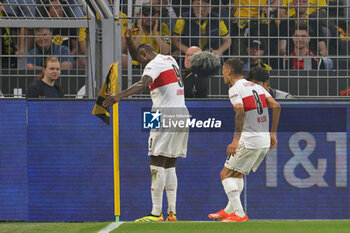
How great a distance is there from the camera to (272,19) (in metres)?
9.76

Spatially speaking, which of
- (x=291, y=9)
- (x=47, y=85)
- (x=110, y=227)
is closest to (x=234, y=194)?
(x=110, y=227)

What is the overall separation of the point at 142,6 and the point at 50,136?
168cm

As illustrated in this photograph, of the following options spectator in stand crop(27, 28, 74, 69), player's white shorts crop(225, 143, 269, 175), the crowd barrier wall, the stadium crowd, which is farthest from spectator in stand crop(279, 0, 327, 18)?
spectator in stand crop(27, 28, 74, 69)

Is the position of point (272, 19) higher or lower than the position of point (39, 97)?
higher

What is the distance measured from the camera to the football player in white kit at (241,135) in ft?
30.5

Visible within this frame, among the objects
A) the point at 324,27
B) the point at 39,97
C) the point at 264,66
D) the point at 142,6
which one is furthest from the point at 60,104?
the point at 324,27

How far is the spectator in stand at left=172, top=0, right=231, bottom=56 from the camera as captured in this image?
9922 millimetres

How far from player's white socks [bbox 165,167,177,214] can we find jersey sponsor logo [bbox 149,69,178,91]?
2.88ft

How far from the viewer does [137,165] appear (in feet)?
32.4

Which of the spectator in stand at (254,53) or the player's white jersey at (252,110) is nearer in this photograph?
the player's white jersey at (252,110)

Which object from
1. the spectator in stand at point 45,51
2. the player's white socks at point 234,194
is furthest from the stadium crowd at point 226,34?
the player's white socks at point 234,194

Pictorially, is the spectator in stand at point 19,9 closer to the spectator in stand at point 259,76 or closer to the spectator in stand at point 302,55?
the spectator in stand at point 259,76

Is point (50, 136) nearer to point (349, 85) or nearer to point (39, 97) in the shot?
point (39, 97)

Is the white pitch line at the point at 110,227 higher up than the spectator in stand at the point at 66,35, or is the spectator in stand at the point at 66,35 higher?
the spectator in stand at the point at 66,35
